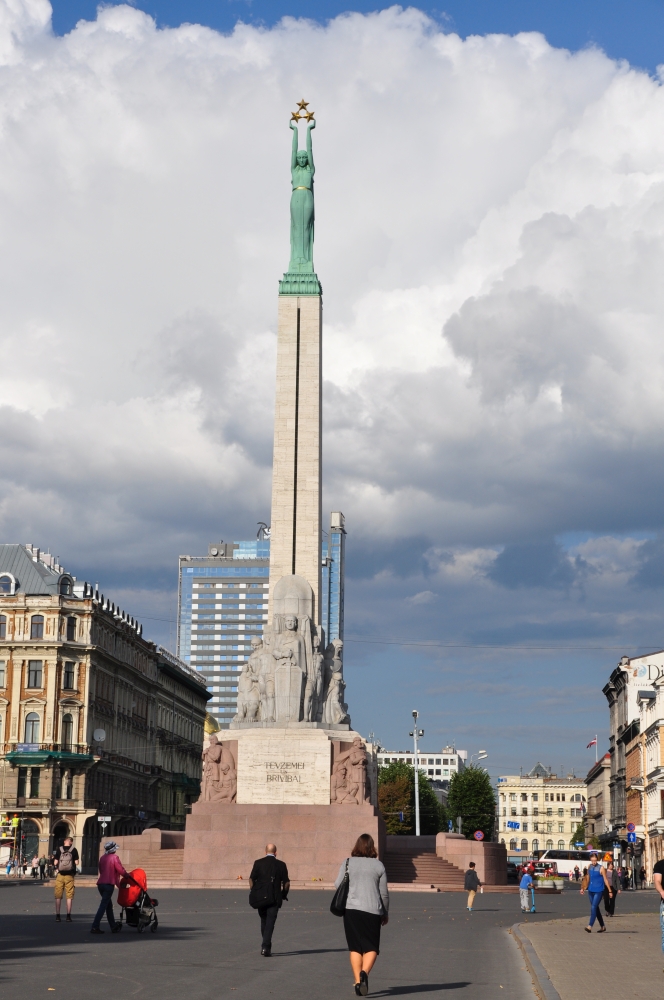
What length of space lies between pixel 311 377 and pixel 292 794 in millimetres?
16911

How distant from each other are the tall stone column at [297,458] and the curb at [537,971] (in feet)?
93.8

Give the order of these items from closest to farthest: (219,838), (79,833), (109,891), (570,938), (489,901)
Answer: (109,891) < (570,938) < (489,901) < (219,838) < (79,833)

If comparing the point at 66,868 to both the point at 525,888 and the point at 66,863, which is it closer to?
the point at 66,863

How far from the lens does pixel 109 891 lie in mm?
21953

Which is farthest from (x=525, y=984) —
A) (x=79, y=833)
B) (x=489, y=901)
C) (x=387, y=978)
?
(x=79, y=833)

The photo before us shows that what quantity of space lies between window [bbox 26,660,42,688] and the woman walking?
66803mm

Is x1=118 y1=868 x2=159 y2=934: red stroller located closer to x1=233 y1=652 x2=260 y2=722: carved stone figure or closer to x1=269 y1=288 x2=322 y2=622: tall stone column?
x1=233 y1=652 x2=260 y2=722: carved stone figure

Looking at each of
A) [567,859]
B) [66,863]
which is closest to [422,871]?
[66,863]

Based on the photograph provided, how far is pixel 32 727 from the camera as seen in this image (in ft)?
256

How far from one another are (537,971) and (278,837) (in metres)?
26.9

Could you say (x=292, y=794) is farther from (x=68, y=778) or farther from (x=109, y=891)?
(x=68, y=778)

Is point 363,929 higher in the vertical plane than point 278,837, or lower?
lower

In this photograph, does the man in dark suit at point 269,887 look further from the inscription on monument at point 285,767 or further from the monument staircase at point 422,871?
the inscription on monument at point 285,767

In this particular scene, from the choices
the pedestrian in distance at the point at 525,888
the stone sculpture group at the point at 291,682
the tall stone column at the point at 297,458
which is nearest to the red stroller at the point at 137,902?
the pedestrian in distance at the point at 525,888
